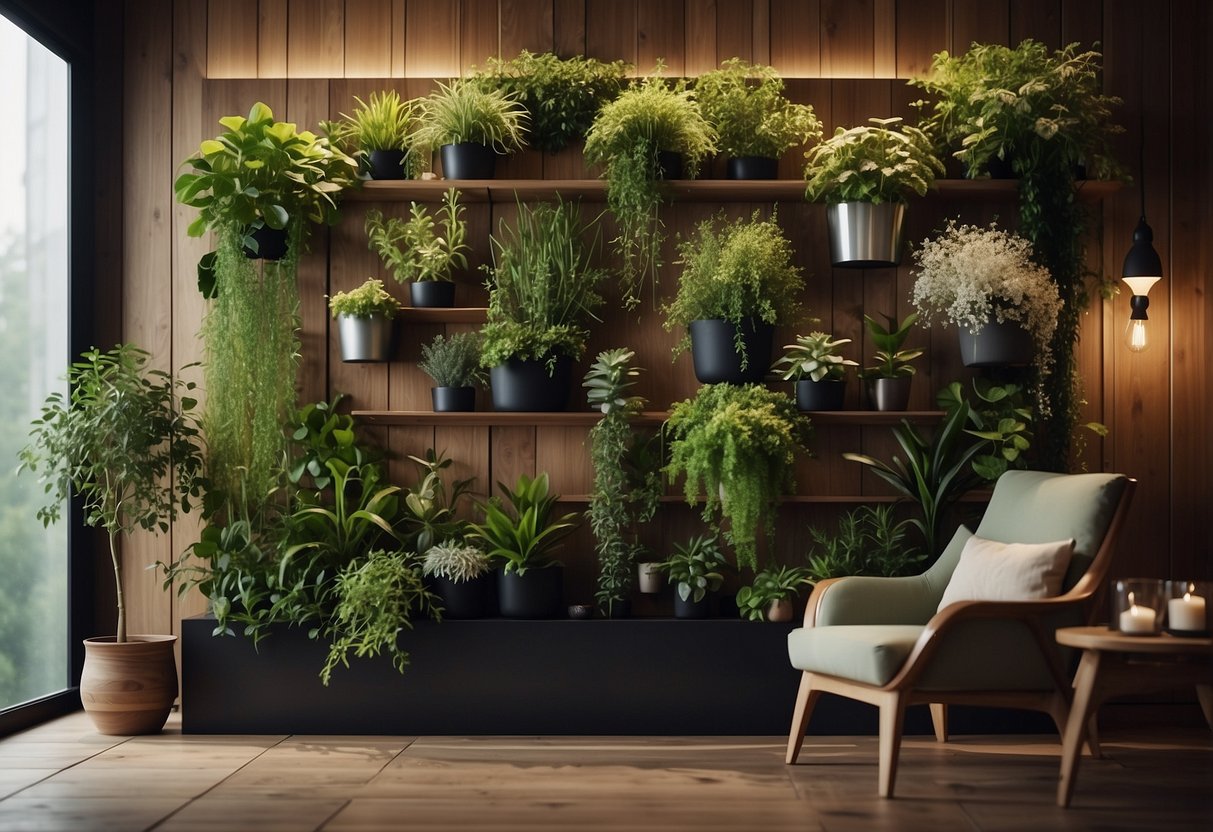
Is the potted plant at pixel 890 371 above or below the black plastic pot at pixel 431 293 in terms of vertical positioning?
below

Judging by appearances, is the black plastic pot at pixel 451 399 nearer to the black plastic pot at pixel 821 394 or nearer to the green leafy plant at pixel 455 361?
the green leafy plant at pixel 455 361

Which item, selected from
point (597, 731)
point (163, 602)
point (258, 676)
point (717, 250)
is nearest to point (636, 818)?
point (597, 731)

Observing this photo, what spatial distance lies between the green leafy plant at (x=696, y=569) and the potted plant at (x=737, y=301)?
0.65m

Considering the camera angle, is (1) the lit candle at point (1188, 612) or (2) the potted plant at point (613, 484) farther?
(2) the potted plant at point (613, 484)

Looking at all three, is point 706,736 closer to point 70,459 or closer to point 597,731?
point 597,731

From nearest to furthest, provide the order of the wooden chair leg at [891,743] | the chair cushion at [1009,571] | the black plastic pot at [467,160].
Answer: the wooden chair leg at [891,743] < the chair cushion at [1009,571] < the black plastic pot at [467,160]

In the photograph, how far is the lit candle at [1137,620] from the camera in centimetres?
312

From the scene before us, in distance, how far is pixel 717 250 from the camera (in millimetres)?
4457

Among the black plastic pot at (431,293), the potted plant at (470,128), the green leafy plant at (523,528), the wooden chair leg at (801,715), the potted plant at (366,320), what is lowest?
the wooden chair leg at (801,715)

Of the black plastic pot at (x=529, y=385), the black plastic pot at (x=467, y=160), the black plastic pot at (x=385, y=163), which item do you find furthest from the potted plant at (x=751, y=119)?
the black plastic pot at (x=385, y=163)

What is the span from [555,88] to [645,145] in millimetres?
501

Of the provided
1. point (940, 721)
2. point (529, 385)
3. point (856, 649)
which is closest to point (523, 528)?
point (529, 385)

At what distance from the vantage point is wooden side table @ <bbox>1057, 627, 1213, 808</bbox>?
3.14 m

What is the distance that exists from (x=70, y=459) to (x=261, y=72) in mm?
1812
